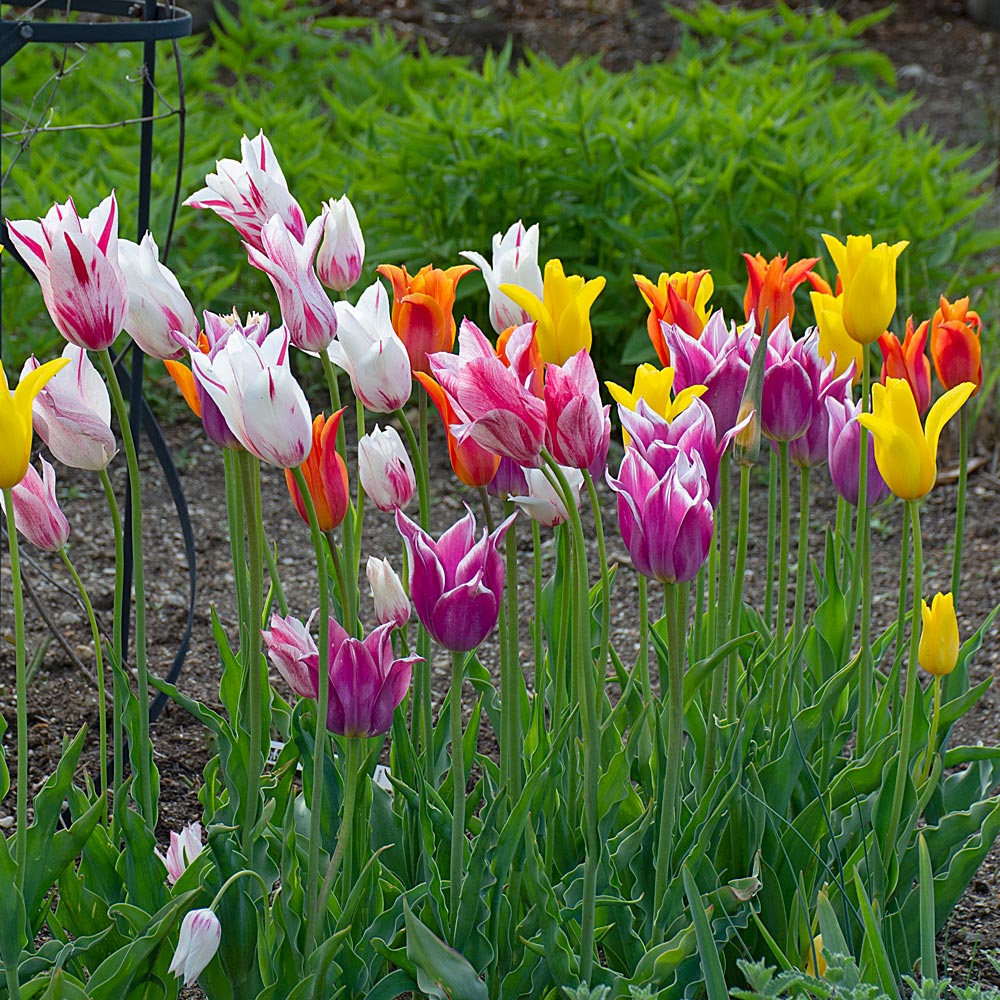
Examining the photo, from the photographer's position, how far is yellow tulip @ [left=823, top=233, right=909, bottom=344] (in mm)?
1213

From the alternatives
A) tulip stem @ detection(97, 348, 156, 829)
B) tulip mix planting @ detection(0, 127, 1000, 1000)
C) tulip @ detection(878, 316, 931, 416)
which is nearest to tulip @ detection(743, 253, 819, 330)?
tulip mix planting @ detection(0, 127, 1000, 1000)

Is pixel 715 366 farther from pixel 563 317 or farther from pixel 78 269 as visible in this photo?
pixel 78 269

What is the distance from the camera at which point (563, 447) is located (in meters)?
0.99

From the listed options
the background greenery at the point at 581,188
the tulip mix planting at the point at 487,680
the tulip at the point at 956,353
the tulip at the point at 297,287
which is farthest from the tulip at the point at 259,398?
the background greenery at the point at 581,188

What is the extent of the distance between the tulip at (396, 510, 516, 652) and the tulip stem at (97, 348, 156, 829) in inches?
10.4

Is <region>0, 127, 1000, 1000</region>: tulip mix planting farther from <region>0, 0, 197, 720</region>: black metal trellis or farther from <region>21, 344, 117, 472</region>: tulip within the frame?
<region>0, 0, 197, 720</region>: black metal trellis

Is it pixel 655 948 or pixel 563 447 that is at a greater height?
pixel 563 447

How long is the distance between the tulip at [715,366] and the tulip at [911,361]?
209mm

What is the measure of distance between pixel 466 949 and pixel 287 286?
60 cm

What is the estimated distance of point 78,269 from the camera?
1.03m

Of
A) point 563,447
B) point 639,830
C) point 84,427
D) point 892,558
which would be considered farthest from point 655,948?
point 892,558

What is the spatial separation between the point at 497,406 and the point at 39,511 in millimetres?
481

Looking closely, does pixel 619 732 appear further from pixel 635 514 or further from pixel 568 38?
pixel 568 38

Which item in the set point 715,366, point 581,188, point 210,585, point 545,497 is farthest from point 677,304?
point 581,188
